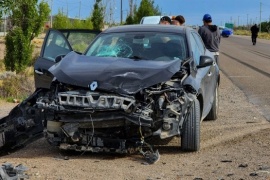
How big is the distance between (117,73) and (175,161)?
1197 millimetres

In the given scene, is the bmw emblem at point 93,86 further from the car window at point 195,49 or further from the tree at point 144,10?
the tree at point 144,10

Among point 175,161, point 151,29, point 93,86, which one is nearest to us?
point 93,86

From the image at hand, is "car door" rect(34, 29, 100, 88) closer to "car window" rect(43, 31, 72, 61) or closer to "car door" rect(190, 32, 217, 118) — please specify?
"car window" rect(43, 31, 72, 61)

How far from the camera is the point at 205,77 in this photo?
812 centimetres

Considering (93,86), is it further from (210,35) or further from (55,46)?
(210,35)

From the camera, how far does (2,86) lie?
49.3ft

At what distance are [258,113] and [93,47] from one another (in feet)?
12.1

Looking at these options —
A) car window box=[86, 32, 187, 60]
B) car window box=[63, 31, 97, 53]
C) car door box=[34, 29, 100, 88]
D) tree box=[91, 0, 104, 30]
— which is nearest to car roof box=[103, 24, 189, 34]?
car window box=[86, 32, 187, 60]

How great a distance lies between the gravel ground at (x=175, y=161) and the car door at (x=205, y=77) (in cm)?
48

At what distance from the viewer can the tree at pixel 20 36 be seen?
64.7 feet

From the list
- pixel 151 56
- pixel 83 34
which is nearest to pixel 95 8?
pixel 83 34

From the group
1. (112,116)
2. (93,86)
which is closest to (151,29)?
(93,86)

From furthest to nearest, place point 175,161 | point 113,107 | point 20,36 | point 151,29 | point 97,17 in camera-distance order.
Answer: point 97,17, point 20,36, point 151,29, point 175,161, point 113,107

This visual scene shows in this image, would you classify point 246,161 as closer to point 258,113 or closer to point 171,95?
point 171,95
